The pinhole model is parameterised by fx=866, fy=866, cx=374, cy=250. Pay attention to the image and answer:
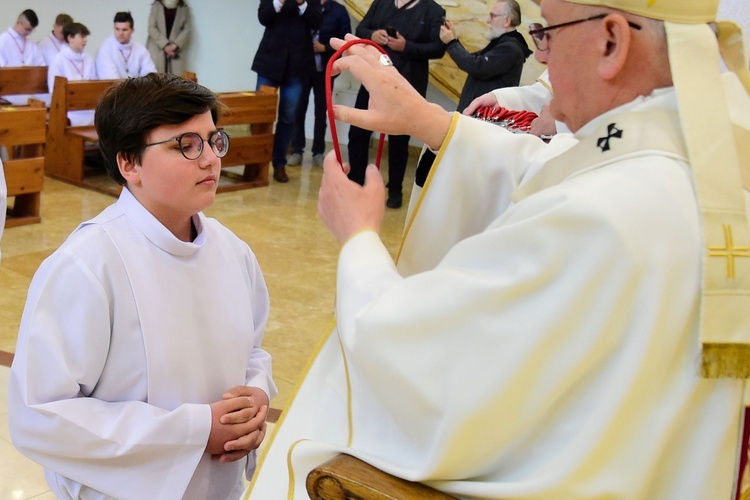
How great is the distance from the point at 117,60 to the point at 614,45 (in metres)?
8.10

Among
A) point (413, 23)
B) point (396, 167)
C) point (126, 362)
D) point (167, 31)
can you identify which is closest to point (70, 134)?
point (396, 167)

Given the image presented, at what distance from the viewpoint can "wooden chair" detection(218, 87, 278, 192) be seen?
7289 mm

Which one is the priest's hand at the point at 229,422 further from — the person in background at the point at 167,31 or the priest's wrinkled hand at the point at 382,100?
the person in background at the point at 167,31

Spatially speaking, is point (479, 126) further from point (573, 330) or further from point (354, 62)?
→ point (573, 330)

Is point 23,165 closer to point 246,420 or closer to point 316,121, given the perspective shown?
point 316,121

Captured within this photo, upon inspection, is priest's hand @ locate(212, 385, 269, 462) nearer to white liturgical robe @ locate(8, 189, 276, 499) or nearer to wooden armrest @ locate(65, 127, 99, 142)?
white liturgical robe @ locate(8, 189, 276, 499)

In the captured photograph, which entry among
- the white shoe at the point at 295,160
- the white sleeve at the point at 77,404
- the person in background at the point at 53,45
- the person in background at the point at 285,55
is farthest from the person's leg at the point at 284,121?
the white sleeve at the point at 77,404

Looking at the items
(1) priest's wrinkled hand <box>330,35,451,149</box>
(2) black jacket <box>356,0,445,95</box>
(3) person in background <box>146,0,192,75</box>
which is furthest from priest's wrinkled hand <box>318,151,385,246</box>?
(3) person in background <box>146,0,192,75</box>

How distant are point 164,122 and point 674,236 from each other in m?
1.23

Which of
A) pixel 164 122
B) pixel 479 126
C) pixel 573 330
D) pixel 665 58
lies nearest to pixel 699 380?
pixel 573 330

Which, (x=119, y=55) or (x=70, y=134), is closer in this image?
(x=70, y=134)

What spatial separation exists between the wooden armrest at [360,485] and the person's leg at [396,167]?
5675 mm

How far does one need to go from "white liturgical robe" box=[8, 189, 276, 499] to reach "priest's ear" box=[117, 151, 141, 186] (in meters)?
0.04

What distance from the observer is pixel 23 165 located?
567 cm
